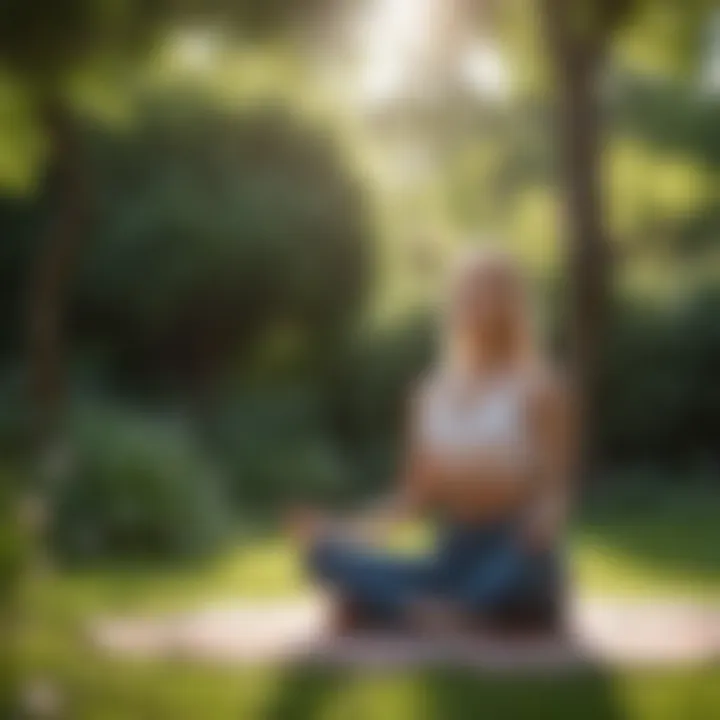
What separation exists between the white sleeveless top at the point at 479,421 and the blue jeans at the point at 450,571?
2.9 inches

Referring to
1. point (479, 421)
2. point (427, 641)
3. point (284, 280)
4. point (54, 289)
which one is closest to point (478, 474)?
point (479, 421)

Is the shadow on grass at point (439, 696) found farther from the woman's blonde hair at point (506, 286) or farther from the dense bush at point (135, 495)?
the woman's blonde hair at point (506, 286)

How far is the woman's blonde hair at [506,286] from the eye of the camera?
138 cm

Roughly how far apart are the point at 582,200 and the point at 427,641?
463 millimetres

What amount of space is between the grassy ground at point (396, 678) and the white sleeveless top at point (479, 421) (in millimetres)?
111

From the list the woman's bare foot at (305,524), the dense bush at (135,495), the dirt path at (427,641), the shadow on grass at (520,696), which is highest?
the dense bush at (135,495)

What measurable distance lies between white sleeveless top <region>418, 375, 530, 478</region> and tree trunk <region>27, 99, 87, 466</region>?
1.24 ft

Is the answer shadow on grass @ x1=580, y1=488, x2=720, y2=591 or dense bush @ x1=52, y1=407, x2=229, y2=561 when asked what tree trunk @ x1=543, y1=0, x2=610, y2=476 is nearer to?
shadow on grass @ x1=580, y1=488, x2=720, y2=591

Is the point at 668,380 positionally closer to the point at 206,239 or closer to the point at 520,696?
the point at 520,696

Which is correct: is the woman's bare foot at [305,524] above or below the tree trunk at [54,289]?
below

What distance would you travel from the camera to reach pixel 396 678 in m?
1.38

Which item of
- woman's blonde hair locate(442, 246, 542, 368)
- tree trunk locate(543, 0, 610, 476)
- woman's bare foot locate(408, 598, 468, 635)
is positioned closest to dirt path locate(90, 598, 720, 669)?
woman's bare foot locate(408, 598, 468, 635)

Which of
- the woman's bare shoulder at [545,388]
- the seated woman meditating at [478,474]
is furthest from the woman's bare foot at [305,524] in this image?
the woman's bare shoulder at [545,388]

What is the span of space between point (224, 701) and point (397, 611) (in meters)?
0.19
